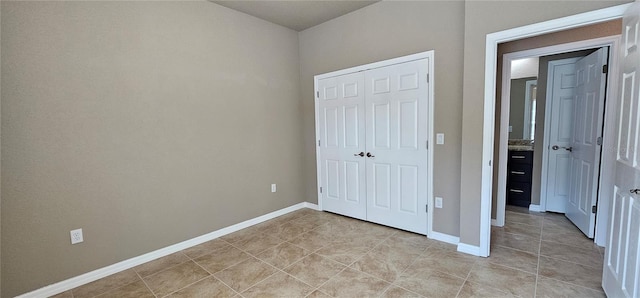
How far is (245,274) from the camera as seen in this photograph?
7.79ft

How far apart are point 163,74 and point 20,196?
1.46 metres

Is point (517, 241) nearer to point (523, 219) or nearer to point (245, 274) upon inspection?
point (523, 219)

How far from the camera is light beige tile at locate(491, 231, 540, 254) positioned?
2712mm

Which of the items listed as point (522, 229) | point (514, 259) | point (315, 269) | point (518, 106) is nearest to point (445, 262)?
point (514, 259)

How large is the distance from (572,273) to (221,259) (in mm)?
3064

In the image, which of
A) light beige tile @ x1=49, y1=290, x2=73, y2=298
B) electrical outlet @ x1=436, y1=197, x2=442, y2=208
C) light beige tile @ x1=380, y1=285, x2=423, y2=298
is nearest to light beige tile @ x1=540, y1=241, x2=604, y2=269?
electrical outlet @ x1=436, y1=197, x2=442, y2=208

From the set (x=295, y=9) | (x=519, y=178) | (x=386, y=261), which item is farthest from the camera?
(x=519, y=178)

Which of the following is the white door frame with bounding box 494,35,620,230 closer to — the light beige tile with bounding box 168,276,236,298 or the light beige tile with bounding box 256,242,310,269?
the light beige tile with bounding box 256,242,310,269

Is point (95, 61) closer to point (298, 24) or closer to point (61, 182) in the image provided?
point (61, 182)

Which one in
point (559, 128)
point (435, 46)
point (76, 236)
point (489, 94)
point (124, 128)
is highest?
point (435, 46)

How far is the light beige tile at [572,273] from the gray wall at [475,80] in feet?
1.76

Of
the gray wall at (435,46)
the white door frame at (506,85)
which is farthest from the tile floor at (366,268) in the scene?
the gray wall at (435,46)

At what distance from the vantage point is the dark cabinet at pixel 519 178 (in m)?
3.96

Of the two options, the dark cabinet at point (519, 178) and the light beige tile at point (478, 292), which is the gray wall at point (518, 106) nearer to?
the dark cabinet at point (519, 178)
